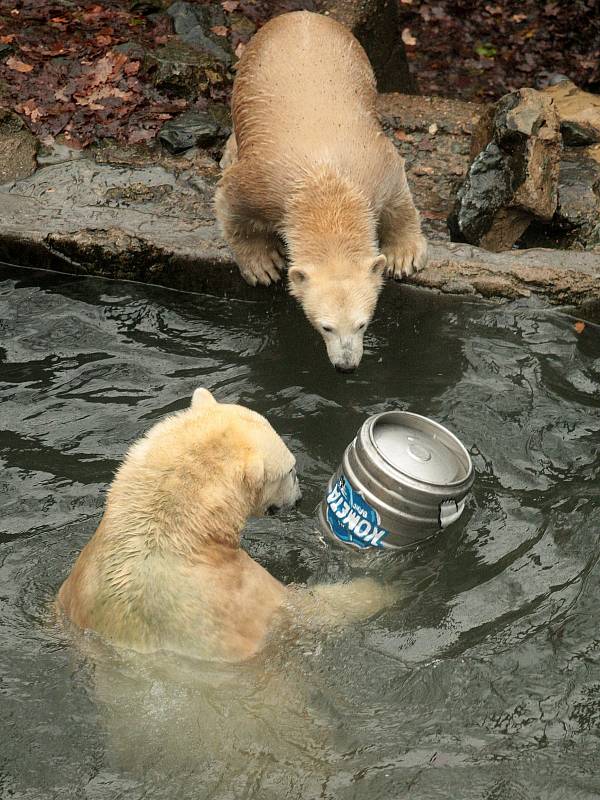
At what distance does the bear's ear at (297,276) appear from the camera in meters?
5.52

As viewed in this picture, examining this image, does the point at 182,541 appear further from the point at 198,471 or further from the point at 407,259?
the point at 407,259

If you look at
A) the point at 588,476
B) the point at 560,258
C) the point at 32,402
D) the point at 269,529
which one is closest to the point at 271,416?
the point at 269,529

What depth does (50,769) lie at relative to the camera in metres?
3.54

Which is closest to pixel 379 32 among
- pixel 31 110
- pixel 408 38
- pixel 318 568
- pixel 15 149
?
pixel 408 38

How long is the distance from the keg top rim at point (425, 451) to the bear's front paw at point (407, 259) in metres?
2.06

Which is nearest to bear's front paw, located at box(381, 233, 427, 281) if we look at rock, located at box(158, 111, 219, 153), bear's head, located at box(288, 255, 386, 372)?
bear's head, located at box(288, 255, 386, 372)

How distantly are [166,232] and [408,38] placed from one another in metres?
6.23

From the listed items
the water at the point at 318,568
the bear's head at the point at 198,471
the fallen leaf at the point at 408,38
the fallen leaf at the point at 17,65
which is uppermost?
the bear's head at the point at 198,471

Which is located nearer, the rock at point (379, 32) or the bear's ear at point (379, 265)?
the bear's ear at point (379, 265)

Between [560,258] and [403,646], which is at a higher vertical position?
[560,258]

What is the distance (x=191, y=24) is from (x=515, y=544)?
632cm

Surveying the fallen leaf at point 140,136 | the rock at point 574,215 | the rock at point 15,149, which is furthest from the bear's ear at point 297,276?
the fallen leaf at point 140,136

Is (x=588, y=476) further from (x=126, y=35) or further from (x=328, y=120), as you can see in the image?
(x=126, y=35)

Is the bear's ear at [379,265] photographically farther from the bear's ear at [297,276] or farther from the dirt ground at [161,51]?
the dirt ground at [161,51]
